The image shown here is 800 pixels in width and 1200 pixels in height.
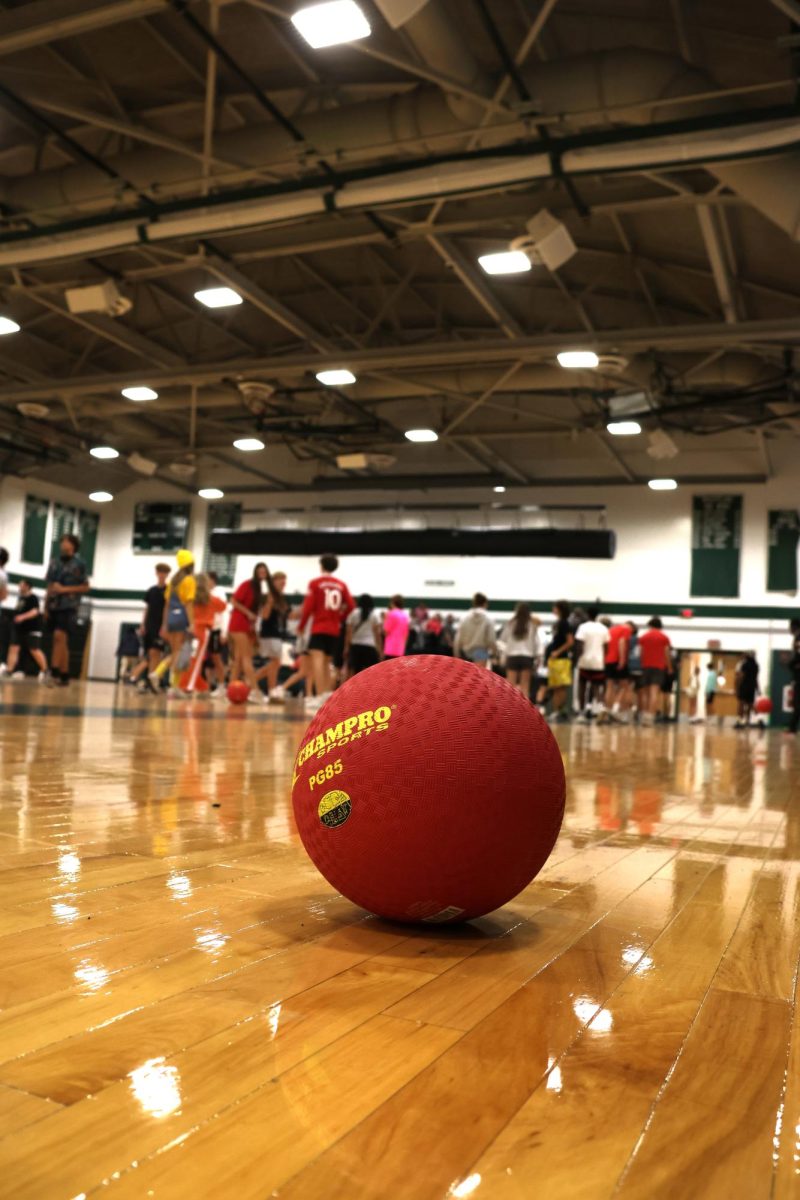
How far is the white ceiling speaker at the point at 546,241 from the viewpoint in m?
10.9

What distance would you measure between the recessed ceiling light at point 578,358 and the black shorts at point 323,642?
598 centimetres

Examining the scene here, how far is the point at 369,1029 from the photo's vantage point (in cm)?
140

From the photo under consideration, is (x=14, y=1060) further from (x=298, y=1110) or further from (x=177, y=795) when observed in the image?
(x=177, y=795)

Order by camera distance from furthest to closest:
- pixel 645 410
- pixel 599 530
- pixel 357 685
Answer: pixel 599 530 → pixel 645 410 → pixel 357 685

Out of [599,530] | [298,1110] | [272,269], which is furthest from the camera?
[599,530]

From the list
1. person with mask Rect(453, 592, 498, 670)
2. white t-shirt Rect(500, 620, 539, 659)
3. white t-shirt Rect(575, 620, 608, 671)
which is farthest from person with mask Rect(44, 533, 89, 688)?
white t-shirt Rect(575, 620, 608, 671)

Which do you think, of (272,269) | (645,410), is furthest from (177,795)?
(645,410)

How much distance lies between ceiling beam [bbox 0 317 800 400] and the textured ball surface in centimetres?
1371

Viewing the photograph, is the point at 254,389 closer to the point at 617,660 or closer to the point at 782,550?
the point at 617,660

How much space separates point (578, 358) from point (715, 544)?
1027 cm

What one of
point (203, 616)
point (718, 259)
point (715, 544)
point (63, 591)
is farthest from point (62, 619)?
point (715, 544)

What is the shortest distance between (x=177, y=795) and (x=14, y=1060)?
106 inches

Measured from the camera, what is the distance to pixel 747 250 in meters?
13.8

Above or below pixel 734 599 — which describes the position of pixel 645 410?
above
